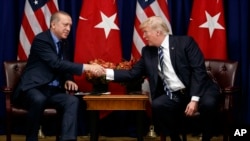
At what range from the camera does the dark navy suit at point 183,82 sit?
503cm

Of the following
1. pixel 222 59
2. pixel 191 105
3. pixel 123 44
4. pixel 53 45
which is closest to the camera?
pixel 191 105

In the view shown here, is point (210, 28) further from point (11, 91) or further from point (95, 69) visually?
point (11, 91)

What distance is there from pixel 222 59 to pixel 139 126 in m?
1.42

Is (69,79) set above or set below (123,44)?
below

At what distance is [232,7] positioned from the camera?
20.3ft

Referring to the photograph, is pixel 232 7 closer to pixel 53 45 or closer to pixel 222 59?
pixel 222 59

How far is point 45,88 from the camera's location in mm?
5320

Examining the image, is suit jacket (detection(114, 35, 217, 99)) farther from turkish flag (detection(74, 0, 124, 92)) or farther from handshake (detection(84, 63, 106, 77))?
turkish flag (detection(74, 0, 124, 92))

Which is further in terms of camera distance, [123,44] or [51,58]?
[123,44]

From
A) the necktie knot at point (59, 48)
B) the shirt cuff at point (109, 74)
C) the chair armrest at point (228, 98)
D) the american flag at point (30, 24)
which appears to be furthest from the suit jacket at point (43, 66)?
the chair armrest at point (228, 98)

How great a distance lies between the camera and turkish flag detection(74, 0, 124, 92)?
19.8 ft

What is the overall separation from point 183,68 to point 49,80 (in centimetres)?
146

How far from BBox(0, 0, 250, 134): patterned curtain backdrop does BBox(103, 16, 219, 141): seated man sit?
1115 mm

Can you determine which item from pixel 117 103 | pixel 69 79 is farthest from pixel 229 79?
pixel 69 79
